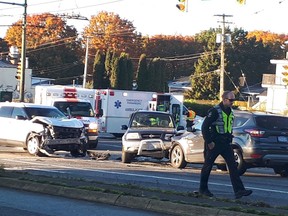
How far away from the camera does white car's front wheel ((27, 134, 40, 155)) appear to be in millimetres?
22109

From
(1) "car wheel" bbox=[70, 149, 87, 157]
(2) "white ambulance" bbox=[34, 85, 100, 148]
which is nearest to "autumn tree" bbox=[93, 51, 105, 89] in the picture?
(2) "white ambulance" bbox=[34, 85, 100, 148]

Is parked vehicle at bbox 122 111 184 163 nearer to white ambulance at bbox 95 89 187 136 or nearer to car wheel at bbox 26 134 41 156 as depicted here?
car wheel at bbox 26 134 41 156

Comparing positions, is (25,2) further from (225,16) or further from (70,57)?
(70,57)

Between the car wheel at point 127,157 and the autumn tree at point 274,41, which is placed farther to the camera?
the autumn tree at point 274,41

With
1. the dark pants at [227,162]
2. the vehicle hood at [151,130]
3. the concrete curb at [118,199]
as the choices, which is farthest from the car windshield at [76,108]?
the dark pants at [227,162]

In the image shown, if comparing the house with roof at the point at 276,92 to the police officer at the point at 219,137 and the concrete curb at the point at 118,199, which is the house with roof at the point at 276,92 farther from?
the police officer at the point at 219,137

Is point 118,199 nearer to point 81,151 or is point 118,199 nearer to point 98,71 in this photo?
point 81,151

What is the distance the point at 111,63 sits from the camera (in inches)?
2906

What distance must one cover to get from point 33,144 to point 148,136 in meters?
4.27

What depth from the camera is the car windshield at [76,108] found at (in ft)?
94.8

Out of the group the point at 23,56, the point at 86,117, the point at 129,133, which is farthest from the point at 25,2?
the point at 129,133

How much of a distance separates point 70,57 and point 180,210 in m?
85.4

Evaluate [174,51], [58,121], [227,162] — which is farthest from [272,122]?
[174,51]

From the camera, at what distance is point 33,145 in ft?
73.1
